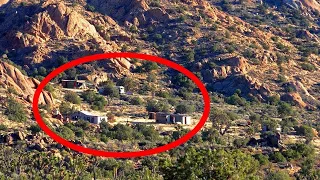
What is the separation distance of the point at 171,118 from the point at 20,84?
16.3m

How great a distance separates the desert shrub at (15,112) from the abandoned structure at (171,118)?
51.0 feet

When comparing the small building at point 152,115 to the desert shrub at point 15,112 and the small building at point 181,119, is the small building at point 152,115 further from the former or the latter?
the desert shrub at point 15,112

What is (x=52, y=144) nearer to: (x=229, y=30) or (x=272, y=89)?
(x=272, y=89)

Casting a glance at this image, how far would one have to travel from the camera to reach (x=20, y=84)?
71.5 m

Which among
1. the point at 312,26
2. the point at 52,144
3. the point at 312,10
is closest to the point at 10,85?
the point at 52,144

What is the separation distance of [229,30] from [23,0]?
1350 inches

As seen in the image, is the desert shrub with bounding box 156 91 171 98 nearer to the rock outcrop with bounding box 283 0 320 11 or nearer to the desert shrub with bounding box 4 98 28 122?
the desert shrub with bounding box 4 98 28 122

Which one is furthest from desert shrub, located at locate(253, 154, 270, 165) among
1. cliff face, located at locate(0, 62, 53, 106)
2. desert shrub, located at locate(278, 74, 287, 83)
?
desert shrub, located at locate(278, 74, 287, 83)

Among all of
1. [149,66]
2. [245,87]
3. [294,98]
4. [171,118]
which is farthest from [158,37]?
[171,118]

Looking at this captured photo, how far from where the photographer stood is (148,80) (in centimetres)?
9081

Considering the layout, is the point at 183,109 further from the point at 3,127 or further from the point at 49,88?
the point at 3,127

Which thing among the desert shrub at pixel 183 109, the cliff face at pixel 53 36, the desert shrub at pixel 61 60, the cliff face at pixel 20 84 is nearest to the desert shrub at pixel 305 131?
the desert shrub at pixel 183 109

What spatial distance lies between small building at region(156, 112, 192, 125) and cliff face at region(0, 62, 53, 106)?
11609 millimetres

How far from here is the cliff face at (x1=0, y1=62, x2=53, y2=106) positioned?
70.2 metres
